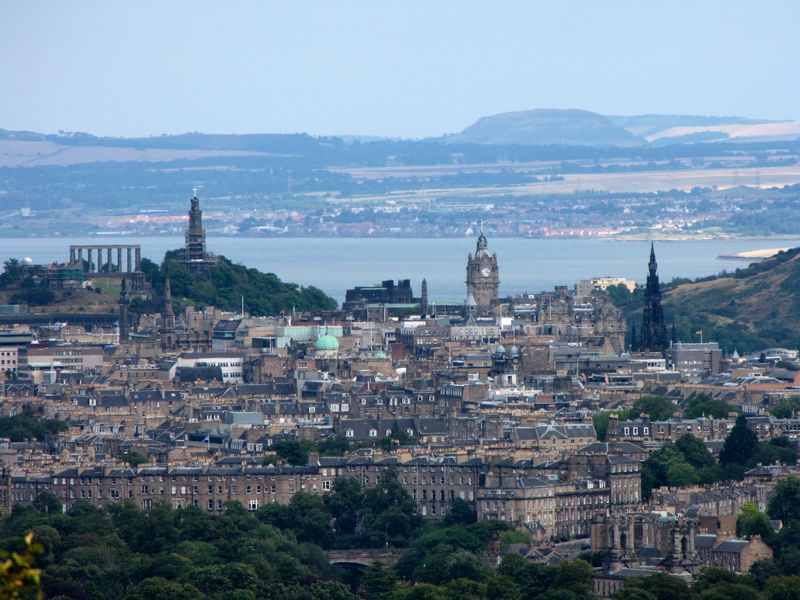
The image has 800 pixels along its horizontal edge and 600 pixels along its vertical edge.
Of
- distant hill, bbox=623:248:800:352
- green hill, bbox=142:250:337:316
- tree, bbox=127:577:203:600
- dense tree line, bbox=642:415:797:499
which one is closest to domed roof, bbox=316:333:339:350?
distant hill, bbox=623:248:800:352

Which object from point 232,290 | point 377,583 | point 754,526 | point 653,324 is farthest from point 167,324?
point 377,583

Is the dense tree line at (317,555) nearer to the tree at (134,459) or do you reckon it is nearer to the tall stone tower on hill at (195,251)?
the tree at (134,459)

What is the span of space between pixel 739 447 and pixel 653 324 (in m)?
37.1

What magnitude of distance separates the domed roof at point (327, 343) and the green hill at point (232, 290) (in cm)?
2182

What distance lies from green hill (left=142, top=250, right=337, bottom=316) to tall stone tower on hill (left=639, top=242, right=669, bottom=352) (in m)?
25.8

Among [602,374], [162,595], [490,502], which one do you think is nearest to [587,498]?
[490,502]

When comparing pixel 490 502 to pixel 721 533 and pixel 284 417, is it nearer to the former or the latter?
pixel 721 533

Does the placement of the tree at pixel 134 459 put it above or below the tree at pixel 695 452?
below

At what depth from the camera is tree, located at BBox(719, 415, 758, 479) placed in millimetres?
79938

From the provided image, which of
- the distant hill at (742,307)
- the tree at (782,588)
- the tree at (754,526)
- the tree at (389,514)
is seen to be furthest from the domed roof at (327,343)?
the tree at (782,588)

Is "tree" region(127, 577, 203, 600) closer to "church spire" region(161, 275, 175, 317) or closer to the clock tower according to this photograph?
"church spire" region(161, 275, 175, 317)

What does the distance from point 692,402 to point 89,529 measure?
1135 inches

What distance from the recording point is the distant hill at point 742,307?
13550 cm

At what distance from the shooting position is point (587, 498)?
74.6 m
